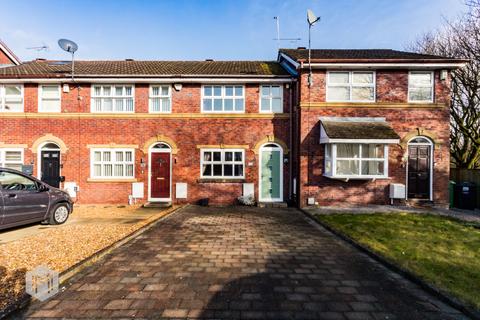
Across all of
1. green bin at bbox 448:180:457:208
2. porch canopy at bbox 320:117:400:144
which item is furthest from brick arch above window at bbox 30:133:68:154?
green bin at bbox 448:180:457:208

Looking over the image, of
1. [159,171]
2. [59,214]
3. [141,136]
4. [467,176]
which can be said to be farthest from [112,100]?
[467,176]

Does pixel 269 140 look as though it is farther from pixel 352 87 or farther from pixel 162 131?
pixel 162 131

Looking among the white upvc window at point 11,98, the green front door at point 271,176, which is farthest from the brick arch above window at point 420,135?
the white upvc window at point 11,98

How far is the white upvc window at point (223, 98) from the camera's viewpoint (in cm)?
1217

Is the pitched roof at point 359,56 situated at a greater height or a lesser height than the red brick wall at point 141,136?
greater

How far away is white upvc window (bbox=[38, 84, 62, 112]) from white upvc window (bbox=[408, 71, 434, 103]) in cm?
1677

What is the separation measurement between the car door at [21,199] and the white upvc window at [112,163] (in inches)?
180

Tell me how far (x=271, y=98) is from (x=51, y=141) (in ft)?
36.0

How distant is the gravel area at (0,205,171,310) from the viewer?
4130mm

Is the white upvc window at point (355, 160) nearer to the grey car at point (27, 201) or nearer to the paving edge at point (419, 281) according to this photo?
the paving edge at point (419, 281)

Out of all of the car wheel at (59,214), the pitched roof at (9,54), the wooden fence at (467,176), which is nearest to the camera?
the car wheel at (59,214)

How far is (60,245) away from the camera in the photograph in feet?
18.7

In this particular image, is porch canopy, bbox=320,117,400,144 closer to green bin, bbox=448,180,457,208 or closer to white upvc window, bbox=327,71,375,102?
white upvc window, bbox=327,71,375,102

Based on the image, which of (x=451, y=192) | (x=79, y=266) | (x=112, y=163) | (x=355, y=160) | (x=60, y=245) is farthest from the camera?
(x=112, y=163)
